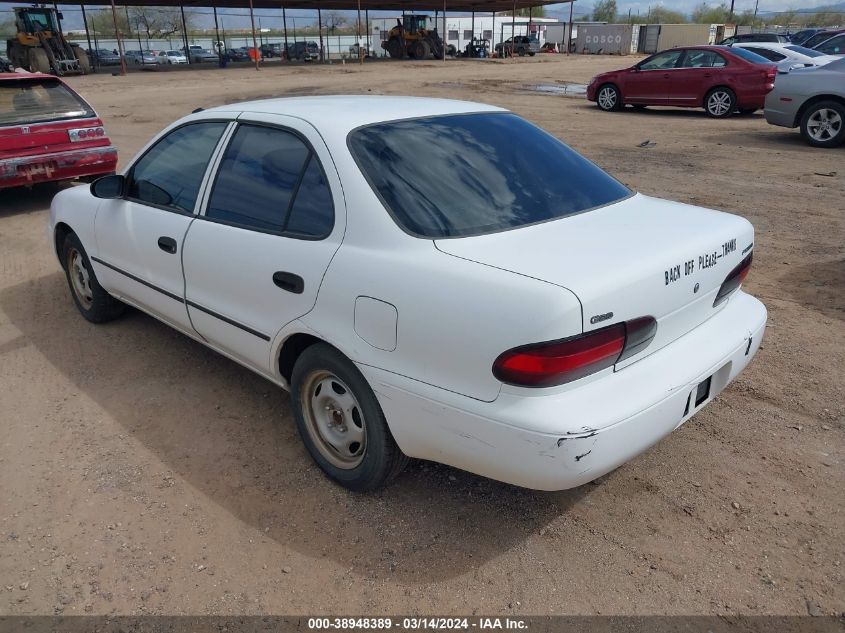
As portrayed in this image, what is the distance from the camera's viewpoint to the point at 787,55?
1595 centimetres

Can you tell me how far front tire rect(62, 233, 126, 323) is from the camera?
15.4ft

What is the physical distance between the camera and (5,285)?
5.76 metres

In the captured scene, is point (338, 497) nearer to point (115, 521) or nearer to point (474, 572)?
point (474, 572)

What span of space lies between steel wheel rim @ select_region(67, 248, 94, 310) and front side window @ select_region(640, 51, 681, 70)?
13.9 m

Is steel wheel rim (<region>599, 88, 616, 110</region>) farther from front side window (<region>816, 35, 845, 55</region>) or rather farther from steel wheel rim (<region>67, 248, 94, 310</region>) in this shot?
steel wheel rim (<region>67, 248, 94, 310</region>)

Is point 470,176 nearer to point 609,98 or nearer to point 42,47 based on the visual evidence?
point 609,98

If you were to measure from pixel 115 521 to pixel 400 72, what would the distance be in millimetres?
30386

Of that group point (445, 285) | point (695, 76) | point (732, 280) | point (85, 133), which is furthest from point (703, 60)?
point (445, 285)

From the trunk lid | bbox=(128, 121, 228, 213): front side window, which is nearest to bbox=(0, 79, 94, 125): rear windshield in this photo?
bbox=(128, 121, 228, 213): front side window

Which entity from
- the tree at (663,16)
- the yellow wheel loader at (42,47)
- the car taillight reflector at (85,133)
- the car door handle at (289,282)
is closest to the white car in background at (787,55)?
the car taillight reflector at (85,133)

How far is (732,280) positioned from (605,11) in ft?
363

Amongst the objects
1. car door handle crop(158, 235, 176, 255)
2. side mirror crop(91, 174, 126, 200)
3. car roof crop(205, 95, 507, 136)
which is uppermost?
car roof crop(205, 95, 507, 136)

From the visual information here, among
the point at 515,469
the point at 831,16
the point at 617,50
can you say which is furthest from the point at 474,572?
the point at 831,16

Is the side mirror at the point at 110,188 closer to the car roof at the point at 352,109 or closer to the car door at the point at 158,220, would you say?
the car door at the point at 158,220
